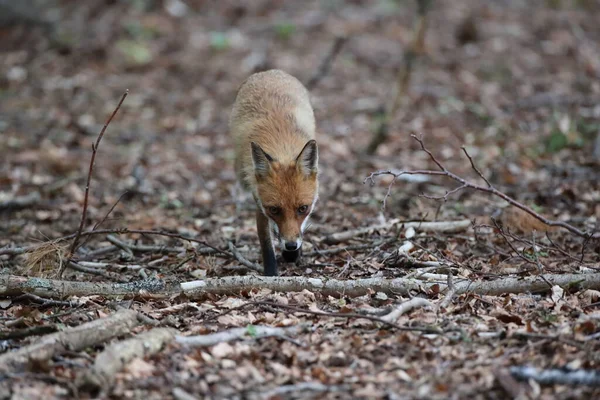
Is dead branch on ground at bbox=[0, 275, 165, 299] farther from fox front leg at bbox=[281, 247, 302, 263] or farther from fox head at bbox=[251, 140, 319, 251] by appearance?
fox front leg at bbox=[281, 247, 302, 263]

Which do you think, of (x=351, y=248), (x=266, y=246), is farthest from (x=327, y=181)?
(x=266, y=246)

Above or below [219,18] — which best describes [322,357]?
below

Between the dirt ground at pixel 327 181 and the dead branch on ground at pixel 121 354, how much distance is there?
65 millimetres

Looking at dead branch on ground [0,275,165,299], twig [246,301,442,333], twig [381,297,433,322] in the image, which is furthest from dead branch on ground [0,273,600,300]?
twig [246,301,442,333]

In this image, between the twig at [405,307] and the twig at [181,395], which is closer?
the twig at [181,395]

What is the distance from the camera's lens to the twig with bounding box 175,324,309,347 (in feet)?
16.0

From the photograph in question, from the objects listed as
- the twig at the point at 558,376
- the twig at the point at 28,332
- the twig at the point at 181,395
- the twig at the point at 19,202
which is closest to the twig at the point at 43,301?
the twig at the point at 28,332

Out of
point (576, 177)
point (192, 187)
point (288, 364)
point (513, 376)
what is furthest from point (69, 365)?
point (576, 177)

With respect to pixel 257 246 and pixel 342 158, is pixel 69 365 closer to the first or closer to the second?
pixel 257 246

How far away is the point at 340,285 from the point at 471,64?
11696mm

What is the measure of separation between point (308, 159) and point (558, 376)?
328 cm

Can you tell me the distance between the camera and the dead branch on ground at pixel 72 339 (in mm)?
4422

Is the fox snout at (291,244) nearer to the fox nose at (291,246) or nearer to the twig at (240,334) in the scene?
the fox nose at (291,246)

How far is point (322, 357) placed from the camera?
4742 mm
